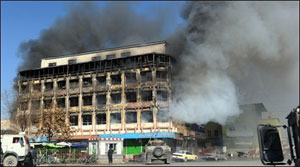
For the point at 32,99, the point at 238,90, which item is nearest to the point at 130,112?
the point at 32,99

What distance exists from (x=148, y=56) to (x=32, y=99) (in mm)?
22639

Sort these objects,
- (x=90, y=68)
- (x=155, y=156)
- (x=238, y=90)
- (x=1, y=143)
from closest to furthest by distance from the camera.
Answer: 1. (x=238, y=90)
2. (x=1, y=143)
3. (x=155, y=156)
4. (x=90, y=68)

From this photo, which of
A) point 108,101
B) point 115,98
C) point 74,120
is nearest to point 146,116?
point 115,98

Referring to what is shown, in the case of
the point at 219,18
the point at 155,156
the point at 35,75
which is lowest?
the point at 155,156

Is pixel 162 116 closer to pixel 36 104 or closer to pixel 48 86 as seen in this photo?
pixel 48 86

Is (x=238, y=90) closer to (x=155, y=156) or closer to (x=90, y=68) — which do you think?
(x=155, y=156)

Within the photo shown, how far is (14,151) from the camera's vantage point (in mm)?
19094

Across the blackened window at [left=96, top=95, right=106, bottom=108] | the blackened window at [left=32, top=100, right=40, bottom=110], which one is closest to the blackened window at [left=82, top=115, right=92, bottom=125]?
the blackened window at [left=96, top=95, right=106, bottom=108]

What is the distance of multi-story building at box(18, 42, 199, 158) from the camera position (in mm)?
40688

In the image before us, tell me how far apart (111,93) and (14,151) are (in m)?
26.2

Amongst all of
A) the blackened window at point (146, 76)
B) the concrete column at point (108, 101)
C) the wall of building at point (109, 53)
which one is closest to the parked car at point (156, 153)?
the wall of building at point (109, 53)

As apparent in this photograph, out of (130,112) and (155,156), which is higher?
(130,112)

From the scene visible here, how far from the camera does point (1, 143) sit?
19.2 metres

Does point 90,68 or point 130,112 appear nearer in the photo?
point 130,112
